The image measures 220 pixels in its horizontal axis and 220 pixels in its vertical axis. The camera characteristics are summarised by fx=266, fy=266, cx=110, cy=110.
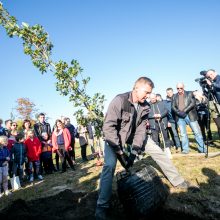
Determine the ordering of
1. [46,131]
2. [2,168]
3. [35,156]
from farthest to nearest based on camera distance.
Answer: [46,131] → [35,156] → [2,168]

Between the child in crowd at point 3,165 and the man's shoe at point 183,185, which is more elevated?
the child in crowd at point 3,165

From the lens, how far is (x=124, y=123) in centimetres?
480

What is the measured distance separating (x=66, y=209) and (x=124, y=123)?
2214mm

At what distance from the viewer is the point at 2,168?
7.86 meters

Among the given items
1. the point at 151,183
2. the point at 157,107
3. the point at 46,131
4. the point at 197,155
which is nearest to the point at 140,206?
the point at 151,183

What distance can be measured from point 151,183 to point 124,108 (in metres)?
1.36

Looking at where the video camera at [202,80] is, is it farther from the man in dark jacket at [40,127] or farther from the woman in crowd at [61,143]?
the man in dark jacket at [40,127]

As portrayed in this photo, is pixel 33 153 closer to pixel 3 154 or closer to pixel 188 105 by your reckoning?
pixel 3 154

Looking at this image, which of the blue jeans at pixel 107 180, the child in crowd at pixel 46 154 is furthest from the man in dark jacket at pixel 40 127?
the blue jeans at pixel 107 180

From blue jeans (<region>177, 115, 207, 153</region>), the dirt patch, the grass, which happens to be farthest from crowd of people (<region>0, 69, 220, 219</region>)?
the dirt patch

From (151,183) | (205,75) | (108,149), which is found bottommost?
(151,183)

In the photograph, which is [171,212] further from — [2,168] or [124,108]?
[2,168]

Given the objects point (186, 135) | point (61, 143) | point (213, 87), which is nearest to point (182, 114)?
point (186, 135)

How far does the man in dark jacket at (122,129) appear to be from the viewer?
179 inches
